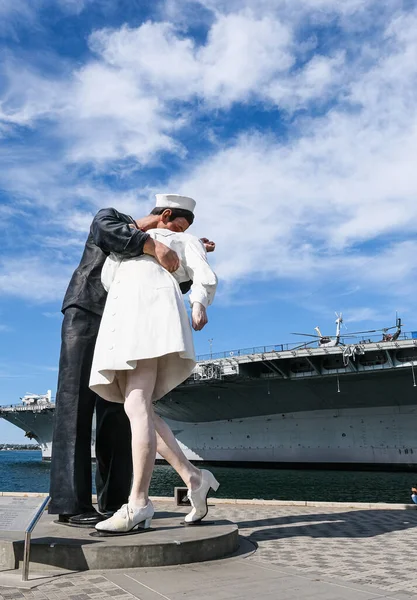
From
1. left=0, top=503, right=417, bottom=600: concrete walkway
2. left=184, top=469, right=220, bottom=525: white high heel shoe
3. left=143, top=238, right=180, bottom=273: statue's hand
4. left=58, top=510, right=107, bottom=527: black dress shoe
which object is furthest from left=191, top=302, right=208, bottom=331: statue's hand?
left=58, top=510, right=107, bottom=527: black dress shoe

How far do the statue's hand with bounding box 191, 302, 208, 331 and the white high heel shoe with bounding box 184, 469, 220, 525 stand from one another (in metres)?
1.42

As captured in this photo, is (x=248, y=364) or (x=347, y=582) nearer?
(x=347, y=582)

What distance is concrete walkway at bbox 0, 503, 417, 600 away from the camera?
2967mm

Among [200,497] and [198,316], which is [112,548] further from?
[198,316]

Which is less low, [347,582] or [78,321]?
[78,321]

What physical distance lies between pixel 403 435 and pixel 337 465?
4.34 meters

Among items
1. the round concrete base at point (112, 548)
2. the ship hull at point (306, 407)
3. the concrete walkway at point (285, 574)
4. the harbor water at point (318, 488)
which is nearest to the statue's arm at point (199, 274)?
the round concrete base at point (112, 548)

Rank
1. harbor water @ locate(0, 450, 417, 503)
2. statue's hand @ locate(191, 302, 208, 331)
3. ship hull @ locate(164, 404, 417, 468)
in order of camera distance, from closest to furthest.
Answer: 1. statue's hand @ locate(191, 302, 208, 331)
2. harbor water @ locate(0, 450, 417, 503)
3. ship hull @ locate(164, 404, 417, 468)

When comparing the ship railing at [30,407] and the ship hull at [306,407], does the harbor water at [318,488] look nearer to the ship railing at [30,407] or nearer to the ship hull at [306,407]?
the ship hull at [306,407]

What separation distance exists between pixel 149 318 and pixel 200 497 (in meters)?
1.71

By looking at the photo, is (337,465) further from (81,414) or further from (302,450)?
(81,414)

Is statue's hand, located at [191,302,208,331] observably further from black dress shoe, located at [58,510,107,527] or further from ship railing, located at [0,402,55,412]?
ship railing, located at [0,402,55,412]

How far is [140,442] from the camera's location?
3.95 m

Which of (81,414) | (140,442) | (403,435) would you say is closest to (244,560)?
(140,442)
